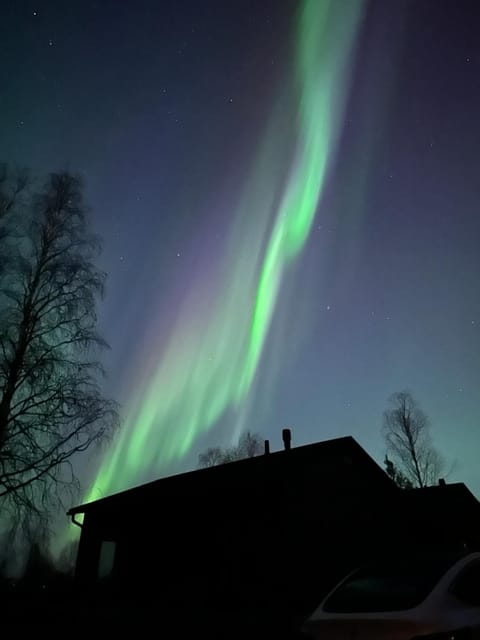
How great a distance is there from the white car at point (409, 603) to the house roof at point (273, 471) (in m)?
11.2

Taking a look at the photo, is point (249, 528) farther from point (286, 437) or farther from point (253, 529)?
point (286, 437)

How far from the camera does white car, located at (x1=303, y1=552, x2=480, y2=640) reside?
280cm

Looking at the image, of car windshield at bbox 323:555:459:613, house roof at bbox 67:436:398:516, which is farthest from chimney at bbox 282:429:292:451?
car windshield at bbox 323:555:459:613

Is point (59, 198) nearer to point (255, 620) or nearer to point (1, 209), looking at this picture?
point (1, 209)

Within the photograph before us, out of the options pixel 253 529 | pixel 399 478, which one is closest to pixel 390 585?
pixel 253 529

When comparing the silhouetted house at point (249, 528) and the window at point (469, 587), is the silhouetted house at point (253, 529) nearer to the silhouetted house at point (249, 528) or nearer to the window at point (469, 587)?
the silhouetted house at point (249, 528)

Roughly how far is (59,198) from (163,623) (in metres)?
14.6

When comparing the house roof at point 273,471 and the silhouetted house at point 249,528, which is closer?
the silhouetted house at point 249,528

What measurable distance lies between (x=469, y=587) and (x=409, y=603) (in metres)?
0.64

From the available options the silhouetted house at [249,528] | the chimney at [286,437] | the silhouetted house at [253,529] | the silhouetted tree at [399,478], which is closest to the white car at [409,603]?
the silhouetted house at [253,529]

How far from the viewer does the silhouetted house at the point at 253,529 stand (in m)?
13.8

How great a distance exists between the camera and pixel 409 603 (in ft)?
9.87

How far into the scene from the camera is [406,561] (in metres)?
3.85

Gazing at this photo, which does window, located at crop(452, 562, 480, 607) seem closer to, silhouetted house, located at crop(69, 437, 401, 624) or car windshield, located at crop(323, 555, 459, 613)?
car windshield, located at crop(323, 555, 459, 613)
